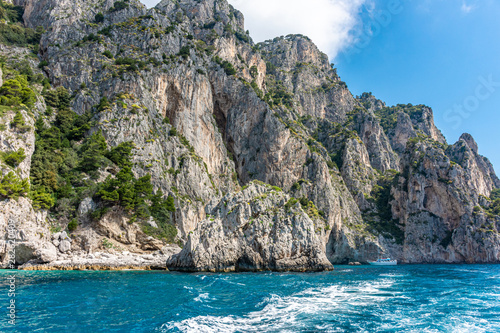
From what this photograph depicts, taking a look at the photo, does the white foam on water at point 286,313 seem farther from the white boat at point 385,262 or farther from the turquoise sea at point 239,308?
the white boat at point 385,262

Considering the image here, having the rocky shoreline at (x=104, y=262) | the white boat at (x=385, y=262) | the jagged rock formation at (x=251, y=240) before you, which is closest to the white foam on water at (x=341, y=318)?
the jagged rock formation at (x=251, y=240)

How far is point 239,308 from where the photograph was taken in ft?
54.0

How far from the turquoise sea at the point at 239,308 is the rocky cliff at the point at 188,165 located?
16828 mm

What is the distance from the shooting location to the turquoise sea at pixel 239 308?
1258 centimetres

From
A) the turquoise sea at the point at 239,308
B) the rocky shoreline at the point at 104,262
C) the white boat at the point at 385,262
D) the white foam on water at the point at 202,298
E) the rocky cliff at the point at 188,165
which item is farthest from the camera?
the white boat at the point at 385,262

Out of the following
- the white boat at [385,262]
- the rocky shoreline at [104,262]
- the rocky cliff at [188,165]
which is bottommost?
the white boat at [385,262]

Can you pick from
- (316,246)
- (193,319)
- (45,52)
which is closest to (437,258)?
(316,246)

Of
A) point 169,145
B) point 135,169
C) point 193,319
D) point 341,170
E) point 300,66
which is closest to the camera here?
point 193,319

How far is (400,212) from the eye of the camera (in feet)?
295

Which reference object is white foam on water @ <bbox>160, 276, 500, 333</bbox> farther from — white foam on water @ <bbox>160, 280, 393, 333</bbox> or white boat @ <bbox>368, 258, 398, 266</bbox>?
white boat @ <bbox>368, 258, 398, 266</bbox>

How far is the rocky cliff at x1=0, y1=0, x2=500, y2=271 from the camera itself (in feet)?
129

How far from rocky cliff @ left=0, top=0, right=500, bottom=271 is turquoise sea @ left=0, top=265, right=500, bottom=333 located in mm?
16828

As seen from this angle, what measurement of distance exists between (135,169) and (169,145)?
A: 12.3 m

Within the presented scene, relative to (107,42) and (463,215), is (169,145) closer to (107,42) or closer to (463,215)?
(107,42)
